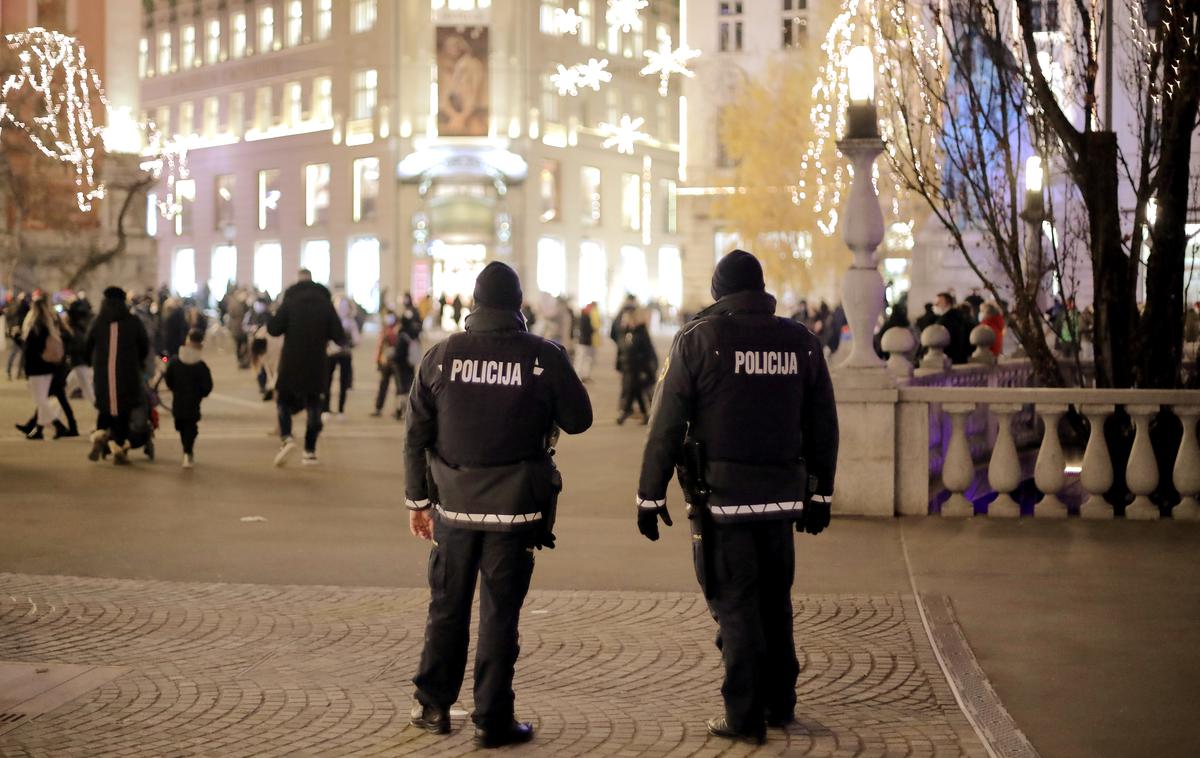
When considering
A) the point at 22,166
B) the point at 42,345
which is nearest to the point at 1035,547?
the point at 42,345

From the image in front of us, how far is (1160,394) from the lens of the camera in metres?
10.9

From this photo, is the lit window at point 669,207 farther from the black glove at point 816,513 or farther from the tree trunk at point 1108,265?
the black glove at point 816,513

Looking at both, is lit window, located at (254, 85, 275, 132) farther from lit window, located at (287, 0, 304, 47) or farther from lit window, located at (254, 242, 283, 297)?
lit window, located at (254, 242, 283, 297)

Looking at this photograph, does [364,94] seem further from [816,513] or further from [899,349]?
[816,513]

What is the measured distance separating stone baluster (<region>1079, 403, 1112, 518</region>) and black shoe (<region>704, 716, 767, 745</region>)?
5.93 metres

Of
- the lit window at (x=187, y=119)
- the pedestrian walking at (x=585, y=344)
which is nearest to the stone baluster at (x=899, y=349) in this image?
the pedestrian walking at (x=585, y=344)

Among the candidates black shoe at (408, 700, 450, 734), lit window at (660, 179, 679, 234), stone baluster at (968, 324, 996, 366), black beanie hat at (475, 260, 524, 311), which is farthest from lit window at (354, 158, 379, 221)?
black shoe at (408, 700, 450, 734)

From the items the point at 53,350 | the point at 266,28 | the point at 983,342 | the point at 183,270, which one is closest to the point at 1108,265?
the point at 983,342

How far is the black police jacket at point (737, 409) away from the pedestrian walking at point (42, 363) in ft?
44.9

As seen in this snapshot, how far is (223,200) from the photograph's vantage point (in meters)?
68.4

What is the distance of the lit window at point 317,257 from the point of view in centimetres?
6344

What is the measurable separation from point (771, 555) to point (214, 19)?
67.1 m

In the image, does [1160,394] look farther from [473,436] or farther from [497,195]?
[497,195]

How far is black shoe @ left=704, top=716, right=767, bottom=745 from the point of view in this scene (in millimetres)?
5684
